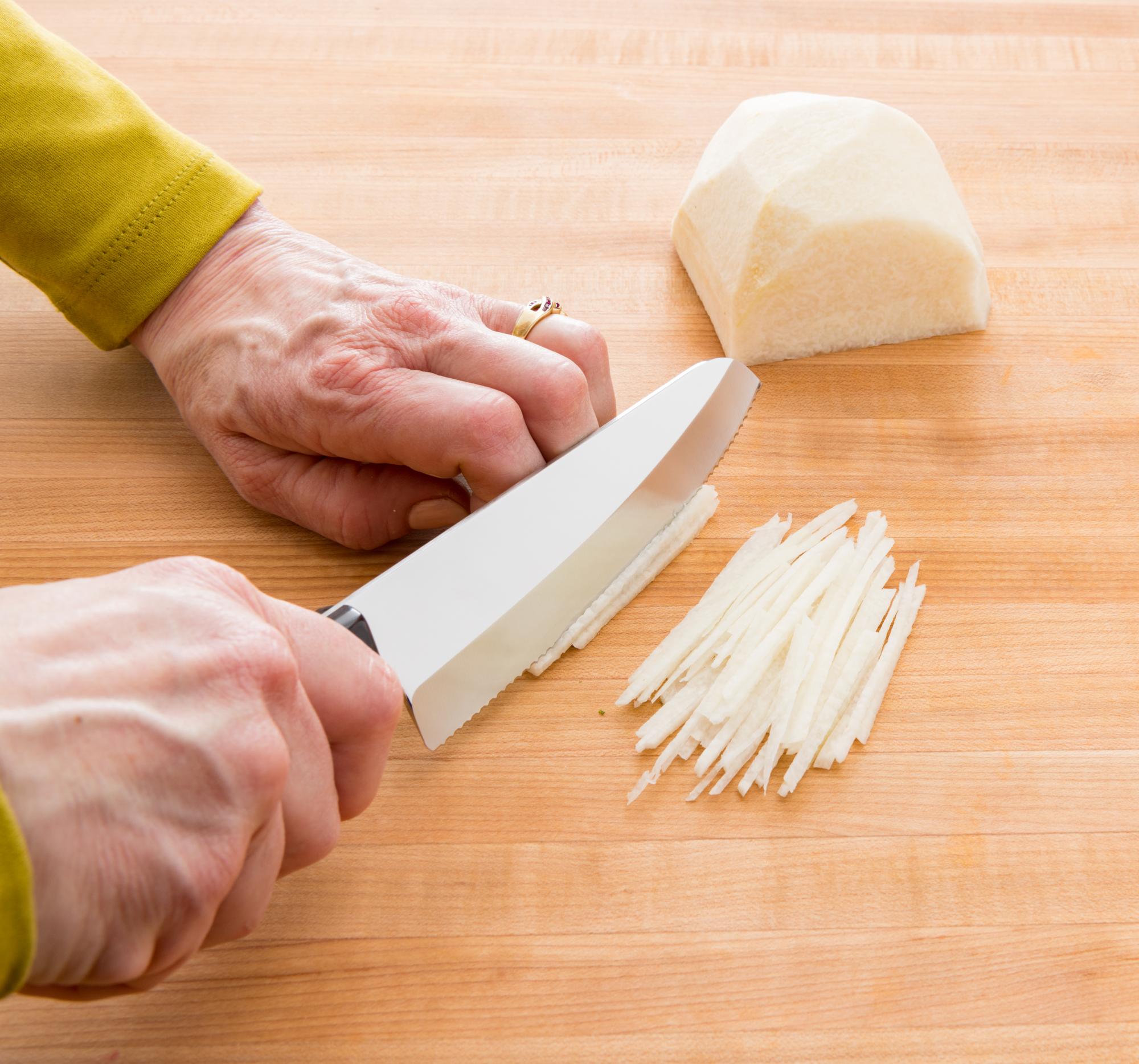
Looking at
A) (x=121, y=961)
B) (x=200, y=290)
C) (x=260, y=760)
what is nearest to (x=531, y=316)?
(x=200, y=290)

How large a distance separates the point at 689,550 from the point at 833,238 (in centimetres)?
45

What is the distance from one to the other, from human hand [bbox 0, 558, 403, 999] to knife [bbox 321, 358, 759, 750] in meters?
0.18

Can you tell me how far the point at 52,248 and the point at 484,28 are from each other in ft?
3.10

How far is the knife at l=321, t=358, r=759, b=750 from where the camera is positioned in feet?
3.11

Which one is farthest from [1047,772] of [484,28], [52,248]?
[484,28]

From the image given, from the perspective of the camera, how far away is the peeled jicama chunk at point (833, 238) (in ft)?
4.21

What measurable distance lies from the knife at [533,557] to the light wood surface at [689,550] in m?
0.06

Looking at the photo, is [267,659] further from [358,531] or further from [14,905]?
[358,531]

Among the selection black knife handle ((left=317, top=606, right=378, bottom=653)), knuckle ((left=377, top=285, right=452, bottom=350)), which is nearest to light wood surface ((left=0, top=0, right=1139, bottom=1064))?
black knife handle ((left=317, top=606, right=378, bottom=653))

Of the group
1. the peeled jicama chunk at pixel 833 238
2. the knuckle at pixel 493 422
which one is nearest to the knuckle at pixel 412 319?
the knuckle at pixel 493 422

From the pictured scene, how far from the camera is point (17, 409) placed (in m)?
1.29

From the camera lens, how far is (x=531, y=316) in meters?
1.17

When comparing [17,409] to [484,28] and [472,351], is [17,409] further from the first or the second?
[484,28]

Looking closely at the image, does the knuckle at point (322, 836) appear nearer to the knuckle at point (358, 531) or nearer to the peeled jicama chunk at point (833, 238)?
the knuckle at point (358, 531)
